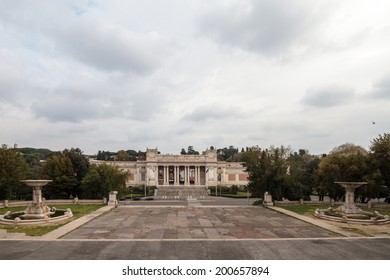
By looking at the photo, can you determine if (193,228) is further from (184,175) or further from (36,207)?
(184,175)

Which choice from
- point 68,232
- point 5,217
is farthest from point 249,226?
point 5,217

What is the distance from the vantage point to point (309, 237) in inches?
864

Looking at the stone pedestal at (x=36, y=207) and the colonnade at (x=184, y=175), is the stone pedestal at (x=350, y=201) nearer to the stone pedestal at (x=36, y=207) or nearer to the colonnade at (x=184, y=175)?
the stone pedestal at (x=36, y=207)

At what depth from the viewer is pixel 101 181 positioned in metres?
50.2

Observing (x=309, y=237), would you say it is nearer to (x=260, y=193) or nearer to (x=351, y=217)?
(x=351, y=217)

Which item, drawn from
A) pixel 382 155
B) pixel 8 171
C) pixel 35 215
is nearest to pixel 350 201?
pixel 382 155

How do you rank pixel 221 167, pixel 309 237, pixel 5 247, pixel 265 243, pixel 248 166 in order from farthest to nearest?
1. pixel 221 167
2. pixel 248 166
3. pixel 309 237
4. pixel 265 243
5. pixel 5 247

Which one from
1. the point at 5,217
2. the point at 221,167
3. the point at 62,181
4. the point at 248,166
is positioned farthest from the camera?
the point at 221,167

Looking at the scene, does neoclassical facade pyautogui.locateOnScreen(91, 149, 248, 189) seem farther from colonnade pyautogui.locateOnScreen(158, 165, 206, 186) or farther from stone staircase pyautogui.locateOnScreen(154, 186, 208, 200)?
stone staircase pyautogui.locateOnScreen(154, 186, 208, 200)

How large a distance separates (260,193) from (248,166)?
4.18 meters

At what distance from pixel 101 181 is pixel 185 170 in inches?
2641

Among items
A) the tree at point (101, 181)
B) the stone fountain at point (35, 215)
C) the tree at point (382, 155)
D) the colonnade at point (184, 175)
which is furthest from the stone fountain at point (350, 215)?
A: the colonnade at point (184, 175)

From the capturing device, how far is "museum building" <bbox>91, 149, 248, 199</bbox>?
113312 mm

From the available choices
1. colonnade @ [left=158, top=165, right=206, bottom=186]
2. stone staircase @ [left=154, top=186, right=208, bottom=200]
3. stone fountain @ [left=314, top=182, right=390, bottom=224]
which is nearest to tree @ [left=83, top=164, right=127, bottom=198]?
stone fountain @ [left=314, top=182, right=390, bottom=224]
